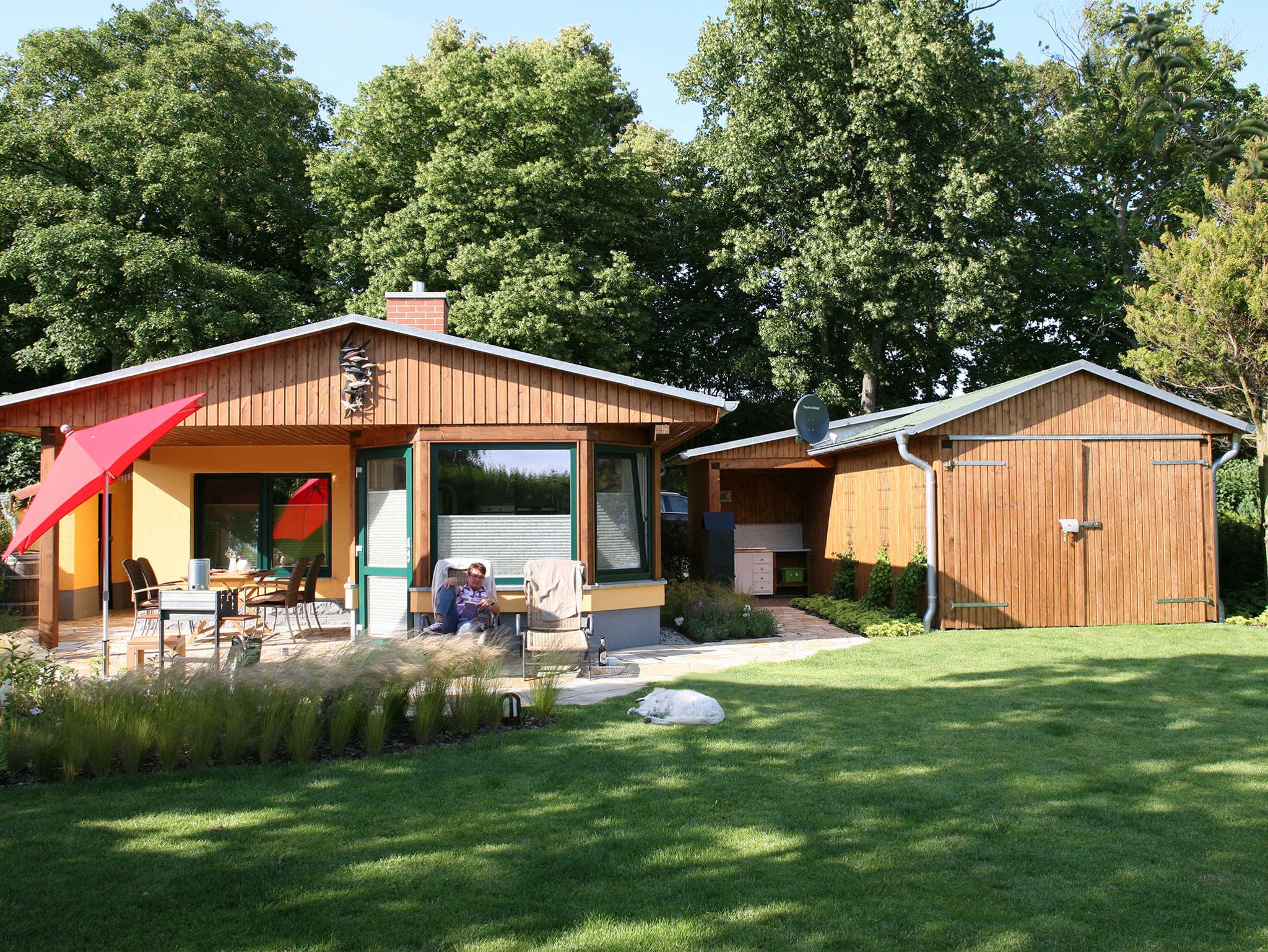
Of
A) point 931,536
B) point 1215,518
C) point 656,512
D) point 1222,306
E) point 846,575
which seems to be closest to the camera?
point 656,512

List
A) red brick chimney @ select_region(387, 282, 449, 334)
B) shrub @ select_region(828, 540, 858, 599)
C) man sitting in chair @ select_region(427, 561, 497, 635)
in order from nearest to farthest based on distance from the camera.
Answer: man sitting in chair @ select_region(427, 561, 497, 635)
red brick chimney @ select_region(387, 282, 449, 334)
shrub @ select_region(828, 540, 858, 599)

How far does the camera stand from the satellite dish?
13.7m

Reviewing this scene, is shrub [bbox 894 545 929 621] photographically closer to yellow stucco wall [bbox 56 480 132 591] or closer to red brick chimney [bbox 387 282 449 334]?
red brick chimney [bbox 387 282 449 334]

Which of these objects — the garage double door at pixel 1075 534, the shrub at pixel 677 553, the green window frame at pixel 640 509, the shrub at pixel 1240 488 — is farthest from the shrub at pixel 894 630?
the shrub at pixel 1240 488

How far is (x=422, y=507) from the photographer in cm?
1012

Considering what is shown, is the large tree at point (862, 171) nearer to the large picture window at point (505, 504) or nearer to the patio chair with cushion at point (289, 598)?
the large picture window at point (505, 504)

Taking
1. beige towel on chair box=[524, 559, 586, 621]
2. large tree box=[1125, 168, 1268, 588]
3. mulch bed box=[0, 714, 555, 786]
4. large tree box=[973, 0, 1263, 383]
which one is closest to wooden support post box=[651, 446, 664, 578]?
beige towel on chair box=[524, 559, 586, 621]

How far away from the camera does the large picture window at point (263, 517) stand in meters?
13.6

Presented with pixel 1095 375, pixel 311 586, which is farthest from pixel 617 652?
pixel 1095 375

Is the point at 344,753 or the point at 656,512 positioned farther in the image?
the point at 656,512

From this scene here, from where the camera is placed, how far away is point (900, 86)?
64.9 feet

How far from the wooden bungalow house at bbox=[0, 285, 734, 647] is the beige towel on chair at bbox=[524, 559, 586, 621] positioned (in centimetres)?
51

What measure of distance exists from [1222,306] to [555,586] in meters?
9.15

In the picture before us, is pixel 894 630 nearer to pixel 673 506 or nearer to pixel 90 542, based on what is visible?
pixel 673 506
